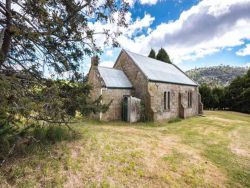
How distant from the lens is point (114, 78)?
19.0 m

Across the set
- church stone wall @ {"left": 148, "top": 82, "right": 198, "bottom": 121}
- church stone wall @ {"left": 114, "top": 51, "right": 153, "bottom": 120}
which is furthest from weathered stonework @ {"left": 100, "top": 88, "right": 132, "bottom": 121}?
church stone wall @ {"left": 148, "top": 82, "right": 198, "bottom": 121}

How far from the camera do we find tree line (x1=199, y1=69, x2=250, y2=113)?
37125 mm

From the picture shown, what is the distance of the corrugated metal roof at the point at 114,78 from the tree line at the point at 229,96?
2514cm

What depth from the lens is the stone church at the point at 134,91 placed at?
57.4ft

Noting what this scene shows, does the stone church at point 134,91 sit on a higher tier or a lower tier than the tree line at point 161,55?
lower

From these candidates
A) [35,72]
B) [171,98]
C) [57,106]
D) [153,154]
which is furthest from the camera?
[171,98]

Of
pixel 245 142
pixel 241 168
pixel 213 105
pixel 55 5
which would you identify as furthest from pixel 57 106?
pixel 213 105

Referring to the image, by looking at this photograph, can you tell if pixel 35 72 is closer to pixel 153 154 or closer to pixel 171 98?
pixel 153 154

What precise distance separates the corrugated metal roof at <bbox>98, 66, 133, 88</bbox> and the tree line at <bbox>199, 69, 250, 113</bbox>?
25138 millimetres

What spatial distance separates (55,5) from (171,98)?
16.6 m

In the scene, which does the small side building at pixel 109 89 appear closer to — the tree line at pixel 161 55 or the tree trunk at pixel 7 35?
the tree trunk at pixel 7 35

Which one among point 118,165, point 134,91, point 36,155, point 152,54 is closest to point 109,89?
point 134,91

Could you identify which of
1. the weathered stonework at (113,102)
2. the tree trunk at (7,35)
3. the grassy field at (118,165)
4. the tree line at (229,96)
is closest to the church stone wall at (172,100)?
the weathered stonework at (113,102)

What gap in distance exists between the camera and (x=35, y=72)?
7566 millimetres
